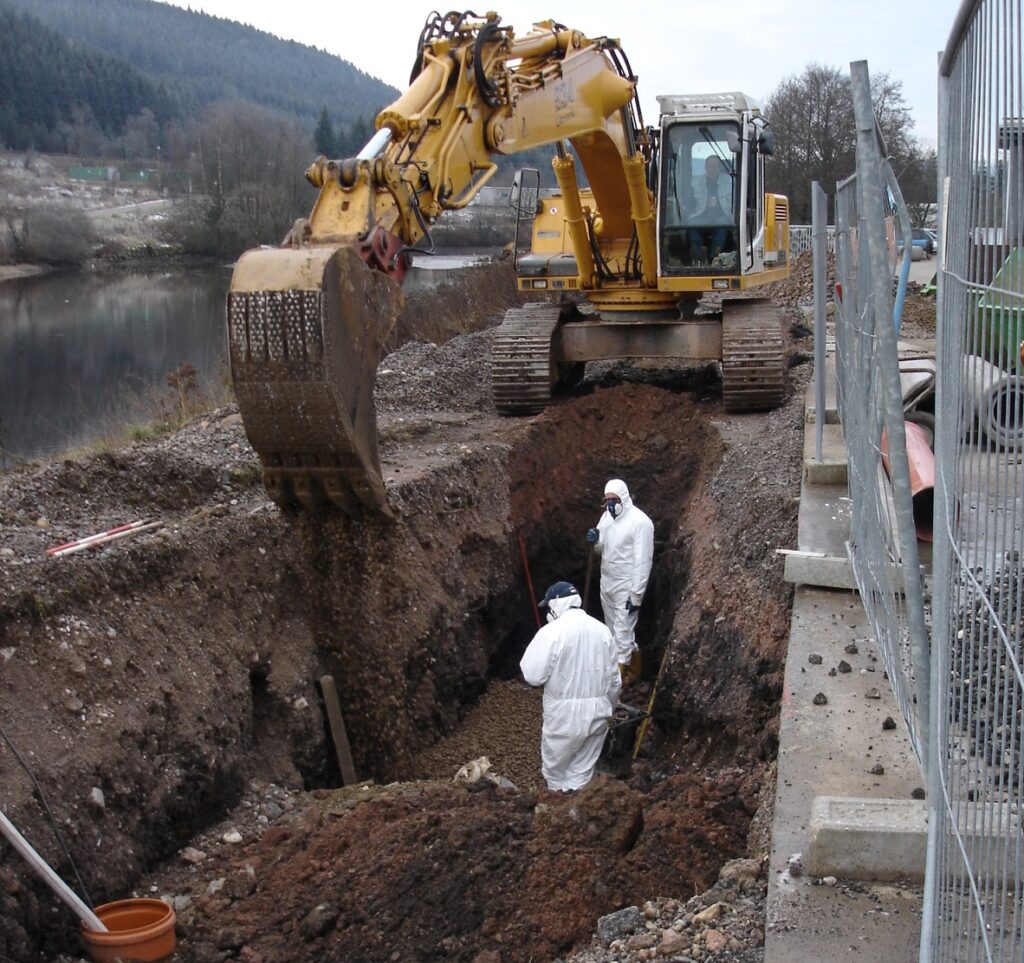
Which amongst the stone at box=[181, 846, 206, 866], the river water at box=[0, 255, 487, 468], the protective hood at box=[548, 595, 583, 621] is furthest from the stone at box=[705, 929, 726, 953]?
the river water at box=[0, 255, 487, 468]

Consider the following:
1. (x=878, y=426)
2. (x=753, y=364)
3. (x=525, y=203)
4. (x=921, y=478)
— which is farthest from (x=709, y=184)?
(x=878, y=426)

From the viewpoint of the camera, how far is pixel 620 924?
4.44 m

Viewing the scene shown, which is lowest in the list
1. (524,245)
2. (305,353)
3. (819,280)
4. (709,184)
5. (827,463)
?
(827,463)

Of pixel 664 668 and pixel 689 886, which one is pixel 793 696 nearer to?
pixel 689 886

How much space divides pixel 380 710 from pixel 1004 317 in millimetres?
6292

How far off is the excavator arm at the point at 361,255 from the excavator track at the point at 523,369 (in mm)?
3697

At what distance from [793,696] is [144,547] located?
3.83m

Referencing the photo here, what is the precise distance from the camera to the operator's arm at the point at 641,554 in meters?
9.73

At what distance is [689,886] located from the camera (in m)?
4.91

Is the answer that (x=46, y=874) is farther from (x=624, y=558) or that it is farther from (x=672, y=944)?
(x=624, y=558)

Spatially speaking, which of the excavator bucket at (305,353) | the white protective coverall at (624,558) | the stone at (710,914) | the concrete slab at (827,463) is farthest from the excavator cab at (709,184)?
the stone at (710,914)

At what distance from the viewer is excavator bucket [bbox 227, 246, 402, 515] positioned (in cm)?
630

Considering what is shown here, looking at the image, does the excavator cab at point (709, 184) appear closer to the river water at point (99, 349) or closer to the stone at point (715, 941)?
the river water at point (99, 349)

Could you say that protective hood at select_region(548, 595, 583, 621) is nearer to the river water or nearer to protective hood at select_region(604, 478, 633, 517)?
protective hood at select_region(604, 478, 633, 517)
